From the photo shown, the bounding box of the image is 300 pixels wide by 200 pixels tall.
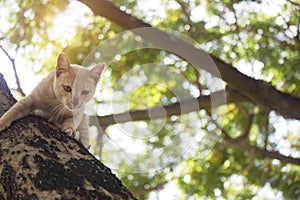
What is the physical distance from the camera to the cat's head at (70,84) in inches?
131

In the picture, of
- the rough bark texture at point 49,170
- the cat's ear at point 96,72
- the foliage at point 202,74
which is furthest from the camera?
the foliage at point 202,74

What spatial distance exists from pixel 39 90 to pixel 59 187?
5.40ft

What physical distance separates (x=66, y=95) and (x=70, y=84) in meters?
0.08

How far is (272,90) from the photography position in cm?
440

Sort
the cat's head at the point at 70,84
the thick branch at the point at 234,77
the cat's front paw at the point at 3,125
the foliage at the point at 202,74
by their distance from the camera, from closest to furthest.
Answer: the cat's front paw at the point at 3,125, the cat's head at the point at 70,84, the thick branch at the point at 234,77, the foliage at the point at 202,74

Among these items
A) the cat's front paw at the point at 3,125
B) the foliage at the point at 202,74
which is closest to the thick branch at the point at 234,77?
the foliage at the point at 202,74

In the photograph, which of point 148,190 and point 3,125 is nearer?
point 3,125

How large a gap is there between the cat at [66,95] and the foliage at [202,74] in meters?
1.83

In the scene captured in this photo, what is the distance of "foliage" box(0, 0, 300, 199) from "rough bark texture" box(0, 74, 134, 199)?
289 centimetres

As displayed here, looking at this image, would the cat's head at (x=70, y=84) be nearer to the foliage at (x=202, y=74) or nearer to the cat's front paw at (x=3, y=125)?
the cat's front paw at (x=3, y=125)

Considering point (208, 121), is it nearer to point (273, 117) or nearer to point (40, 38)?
point (273, 117)

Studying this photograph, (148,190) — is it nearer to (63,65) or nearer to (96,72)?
(96,72)

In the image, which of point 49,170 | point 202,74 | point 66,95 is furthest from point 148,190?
point 49,170

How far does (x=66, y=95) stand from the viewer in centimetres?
334
